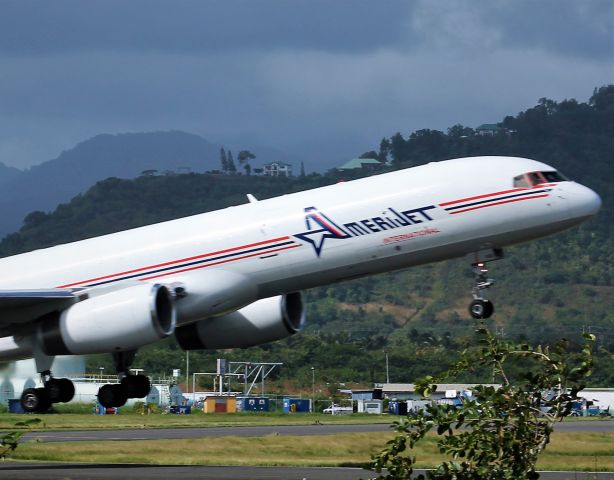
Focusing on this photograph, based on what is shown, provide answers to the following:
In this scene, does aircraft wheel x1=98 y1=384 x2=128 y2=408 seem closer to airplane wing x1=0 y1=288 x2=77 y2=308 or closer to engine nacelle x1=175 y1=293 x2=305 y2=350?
engine nacelle x1=175 y1=293 x2=305 y2=350

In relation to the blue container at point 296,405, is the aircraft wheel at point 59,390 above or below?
below

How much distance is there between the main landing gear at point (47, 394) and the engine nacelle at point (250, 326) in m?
5.19

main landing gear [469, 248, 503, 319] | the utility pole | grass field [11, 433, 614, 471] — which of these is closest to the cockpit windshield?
main landing gear [469, 248, 503, 319]

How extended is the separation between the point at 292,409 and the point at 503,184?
81847mm

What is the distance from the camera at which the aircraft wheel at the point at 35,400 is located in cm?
4431

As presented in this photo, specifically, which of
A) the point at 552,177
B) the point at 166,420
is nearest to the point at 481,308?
the point at 552,177

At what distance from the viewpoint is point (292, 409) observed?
119 metres

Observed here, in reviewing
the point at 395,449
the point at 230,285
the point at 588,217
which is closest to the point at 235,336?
the point at 230,285

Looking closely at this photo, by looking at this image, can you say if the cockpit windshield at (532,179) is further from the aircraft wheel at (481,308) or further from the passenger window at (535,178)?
Answer: the aircraft wheel at (481,308)

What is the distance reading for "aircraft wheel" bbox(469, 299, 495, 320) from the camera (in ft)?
131

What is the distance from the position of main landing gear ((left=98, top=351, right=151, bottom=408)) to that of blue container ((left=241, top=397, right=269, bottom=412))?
72.8 metres

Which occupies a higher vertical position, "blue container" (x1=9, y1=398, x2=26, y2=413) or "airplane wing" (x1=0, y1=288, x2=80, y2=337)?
"airplane wing" (x1=0, y1=288, x2=80, y2=337)

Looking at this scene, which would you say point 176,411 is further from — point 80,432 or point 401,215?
point 401,215

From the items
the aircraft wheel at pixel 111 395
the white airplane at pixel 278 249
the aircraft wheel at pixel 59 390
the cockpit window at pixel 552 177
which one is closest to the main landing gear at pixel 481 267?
the white airplane at pixel 278 249
